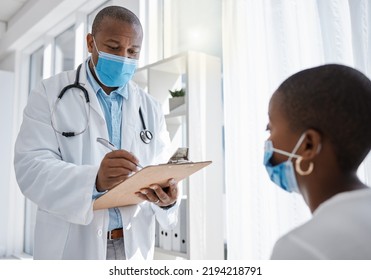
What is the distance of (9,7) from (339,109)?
14.0 feet

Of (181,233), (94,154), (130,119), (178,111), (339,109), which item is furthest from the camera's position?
(178,111)

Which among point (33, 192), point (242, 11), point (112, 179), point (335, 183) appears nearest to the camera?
point (335, 183)

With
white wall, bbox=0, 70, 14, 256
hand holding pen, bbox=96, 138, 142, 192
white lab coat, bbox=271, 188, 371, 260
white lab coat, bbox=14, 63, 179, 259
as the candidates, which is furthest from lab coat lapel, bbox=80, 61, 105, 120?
white wall, bbox=0, 70, 14, 256

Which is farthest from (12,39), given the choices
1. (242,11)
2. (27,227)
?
(242,11)

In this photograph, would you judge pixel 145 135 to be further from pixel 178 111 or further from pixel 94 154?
pixel 178 111

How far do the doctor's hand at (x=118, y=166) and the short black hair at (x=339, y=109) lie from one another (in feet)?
1.62

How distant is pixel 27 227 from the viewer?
4.17 metres

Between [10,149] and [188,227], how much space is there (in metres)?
3.01

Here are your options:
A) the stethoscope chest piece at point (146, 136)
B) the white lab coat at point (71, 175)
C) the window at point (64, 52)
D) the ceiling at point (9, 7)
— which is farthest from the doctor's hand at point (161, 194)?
the ceiling at point (9, 7)

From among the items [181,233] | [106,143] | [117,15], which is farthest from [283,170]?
[181,233]

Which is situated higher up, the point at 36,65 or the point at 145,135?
the point at 36,65

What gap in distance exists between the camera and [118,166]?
1020 millimetres

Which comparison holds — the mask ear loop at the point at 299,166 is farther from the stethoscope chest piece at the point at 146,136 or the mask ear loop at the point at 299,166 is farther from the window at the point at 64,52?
the window at the point at 64,52

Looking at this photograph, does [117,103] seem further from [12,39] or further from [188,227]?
[12,39]
